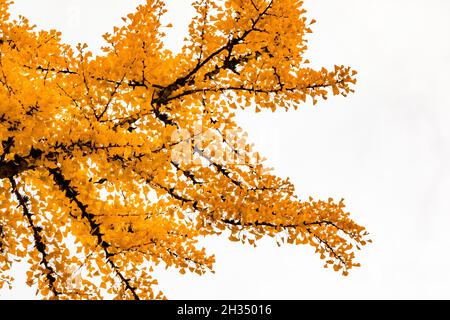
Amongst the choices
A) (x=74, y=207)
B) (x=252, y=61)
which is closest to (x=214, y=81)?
(x=252, y=61)

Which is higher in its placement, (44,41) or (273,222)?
(44,41)

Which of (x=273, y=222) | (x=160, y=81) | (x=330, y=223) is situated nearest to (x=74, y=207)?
(x=160, y=81)

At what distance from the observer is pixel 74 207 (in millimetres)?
4816

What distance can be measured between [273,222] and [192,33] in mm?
2157

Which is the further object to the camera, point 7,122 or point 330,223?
point 330,223

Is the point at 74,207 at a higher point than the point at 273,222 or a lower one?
higher

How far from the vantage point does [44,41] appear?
6.32 m
